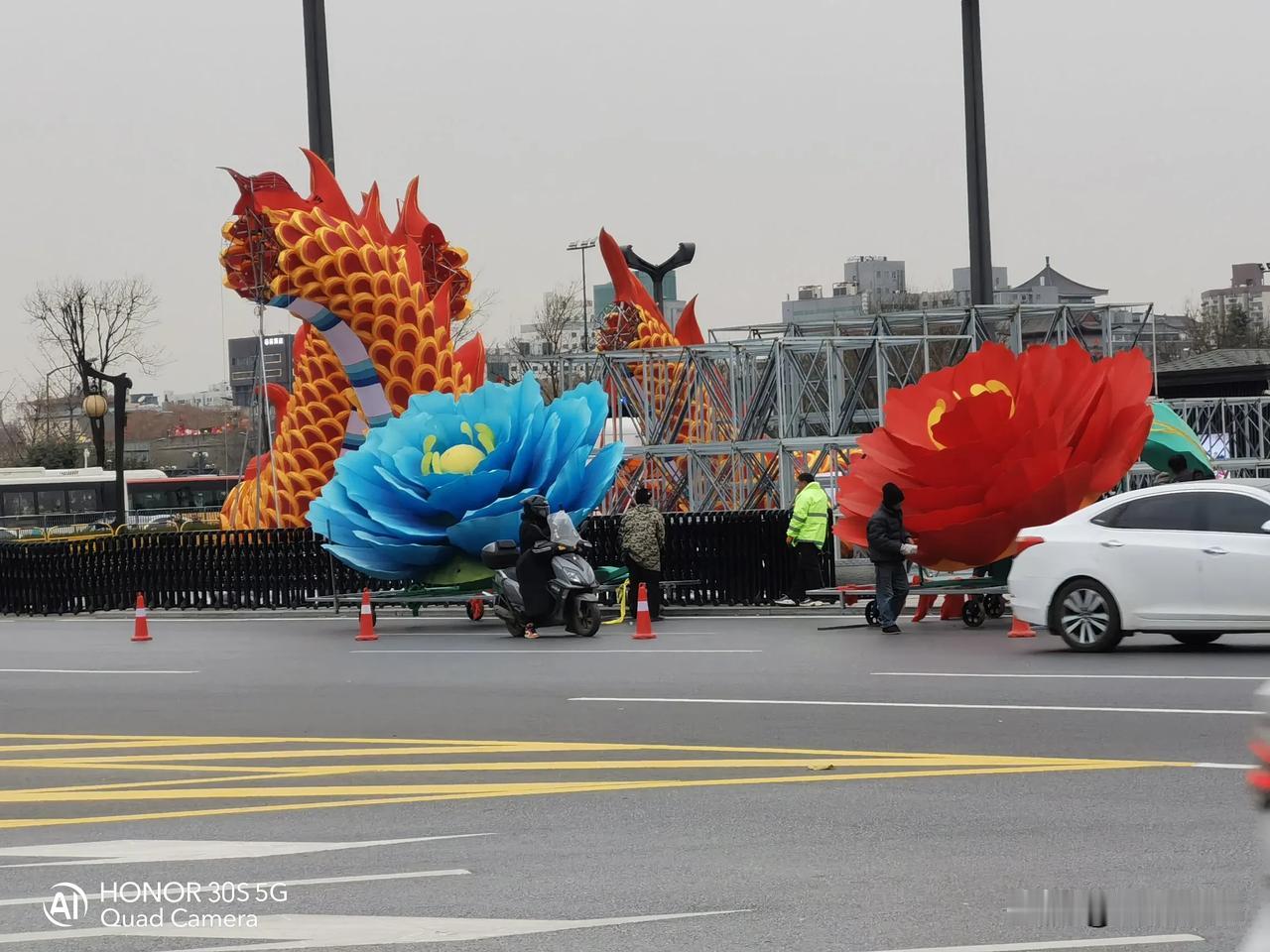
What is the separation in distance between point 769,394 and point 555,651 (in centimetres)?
1427

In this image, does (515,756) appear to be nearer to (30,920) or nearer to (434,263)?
(30,920)

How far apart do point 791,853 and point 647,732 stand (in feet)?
14.7

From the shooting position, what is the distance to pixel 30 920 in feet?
23.5

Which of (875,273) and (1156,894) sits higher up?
(875,273)

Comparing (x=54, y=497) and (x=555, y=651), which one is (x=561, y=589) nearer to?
(x=555, y=651)

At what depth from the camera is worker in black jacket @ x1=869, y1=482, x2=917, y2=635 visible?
64.2 ft

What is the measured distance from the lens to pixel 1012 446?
20047 mm

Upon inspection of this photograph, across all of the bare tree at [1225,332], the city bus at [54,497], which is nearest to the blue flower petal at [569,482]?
the city bus at [54,497]

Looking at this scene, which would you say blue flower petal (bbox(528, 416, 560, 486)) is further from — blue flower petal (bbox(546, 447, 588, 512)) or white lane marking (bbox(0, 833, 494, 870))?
white lane marking (bbox(0, 833, 494, 870))

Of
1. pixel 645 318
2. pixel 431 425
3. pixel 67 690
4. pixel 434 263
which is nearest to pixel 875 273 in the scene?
pixel 645 318

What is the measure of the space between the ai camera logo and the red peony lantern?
547 inches

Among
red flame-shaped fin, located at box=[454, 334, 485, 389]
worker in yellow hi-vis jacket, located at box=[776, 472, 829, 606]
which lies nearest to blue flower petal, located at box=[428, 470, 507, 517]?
worker in yellow hi-vis jacket, located at box=[776, 472, 829, 606]

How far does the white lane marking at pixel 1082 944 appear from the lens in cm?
604

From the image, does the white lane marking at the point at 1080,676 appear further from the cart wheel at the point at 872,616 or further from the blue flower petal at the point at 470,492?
the blue flower petal at the point at 470,492
